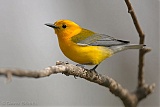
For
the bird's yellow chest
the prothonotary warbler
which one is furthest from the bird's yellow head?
the bird's yellow chest

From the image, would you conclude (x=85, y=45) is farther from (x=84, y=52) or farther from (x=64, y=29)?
(x=64, y=29)

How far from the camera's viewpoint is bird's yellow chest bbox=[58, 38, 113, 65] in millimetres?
2574

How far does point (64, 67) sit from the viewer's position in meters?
1.70

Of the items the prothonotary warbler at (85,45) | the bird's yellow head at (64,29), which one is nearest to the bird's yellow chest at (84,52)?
the prothonotary warbler at (85,45)

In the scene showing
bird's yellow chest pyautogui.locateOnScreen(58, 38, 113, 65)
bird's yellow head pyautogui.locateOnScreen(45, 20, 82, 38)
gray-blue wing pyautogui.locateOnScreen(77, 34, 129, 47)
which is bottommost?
bird's yellow chest pyautogui.locateOnScreen(58, 38, 113, 65)

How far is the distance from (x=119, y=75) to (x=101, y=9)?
835 mm

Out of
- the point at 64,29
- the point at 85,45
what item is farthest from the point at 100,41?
the point at 64,29

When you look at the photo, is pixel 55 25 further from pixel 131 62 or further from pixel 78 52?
pixel 131 62

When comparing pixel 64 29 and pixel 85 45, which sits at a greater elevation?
pixel 64 29

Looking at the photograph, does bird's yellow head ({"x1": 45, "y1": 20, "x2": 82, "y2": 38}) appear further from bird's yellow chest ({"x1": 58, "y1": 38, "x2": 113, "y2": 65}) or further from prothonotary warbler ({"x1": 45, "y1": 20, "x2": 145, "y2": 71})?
bird's yellow chest ({"x1": 58, "y1": 38, "x2": 113, "y2": 65})

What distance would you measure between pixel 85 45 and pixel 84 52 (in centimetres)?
9

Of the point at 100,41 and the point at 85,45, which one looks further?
the point at 100,41

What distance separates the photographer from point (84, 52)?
2588mm

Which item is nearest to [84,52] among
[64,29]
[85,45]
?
[85,45]
